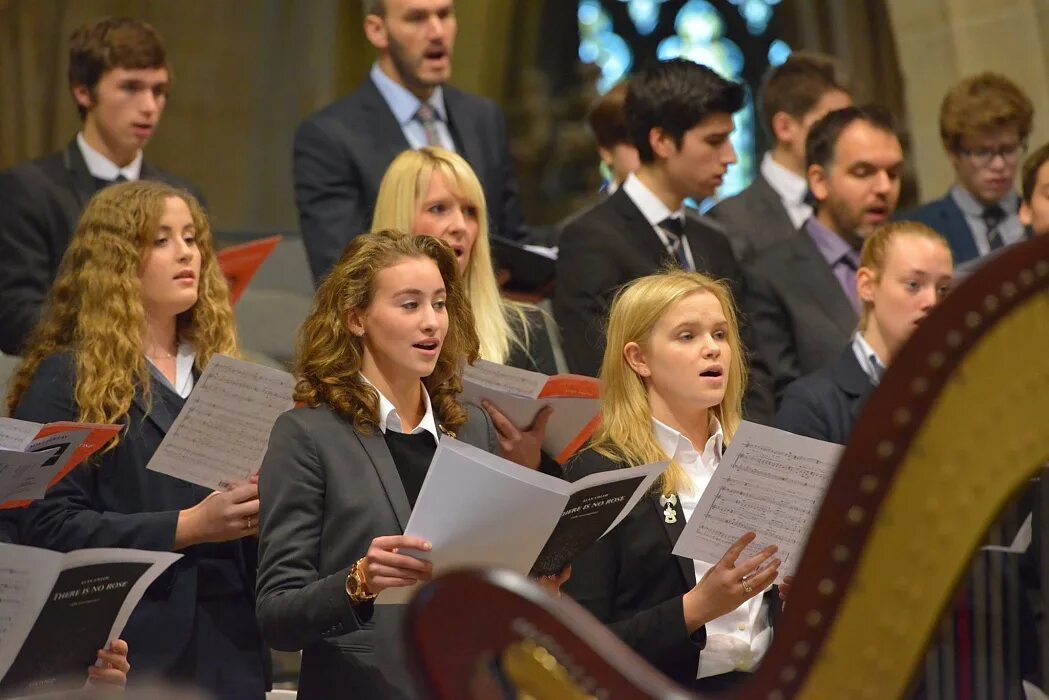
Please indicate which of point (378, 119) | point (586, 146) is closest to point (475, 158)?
point (378, 119)

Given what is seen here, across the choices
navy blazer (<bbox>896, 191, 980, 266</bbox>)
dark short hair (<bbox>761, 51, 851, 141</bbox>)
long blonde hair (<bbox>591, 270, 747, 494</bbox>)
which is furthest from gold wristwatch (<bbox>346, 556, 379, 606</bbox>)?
dark short hair (<bbox>761, 51, 851, 141</bbox>)

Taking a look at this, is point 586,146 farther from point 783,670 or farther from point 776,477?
point 783,670

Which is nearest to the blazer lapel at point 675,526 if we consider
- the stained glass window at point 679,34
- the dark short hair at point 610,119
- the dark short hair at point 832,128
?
the dark short hair at point 832,128

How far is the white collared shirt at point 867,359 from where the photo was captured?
4156 mm

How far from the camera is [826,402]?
4.09 metres

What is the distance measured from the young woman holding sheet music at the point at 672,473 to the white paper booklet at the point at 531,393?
0.25ft

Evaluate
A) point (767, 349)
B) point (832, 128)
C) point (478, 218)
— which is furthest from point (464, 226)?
point (832, 128)

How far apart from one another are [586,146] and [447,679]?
8.41 m

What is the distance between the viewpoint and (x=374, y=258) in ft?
11.1

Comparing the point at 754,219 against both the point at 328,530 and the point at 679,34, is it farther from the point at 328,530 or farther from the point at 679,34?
the point at 679,34

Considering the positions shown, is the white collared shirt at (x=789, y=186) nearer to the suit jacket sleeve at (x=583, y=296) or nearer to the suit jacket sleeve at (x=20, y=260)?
the suit jacket sleeve at (x=583, y=296)

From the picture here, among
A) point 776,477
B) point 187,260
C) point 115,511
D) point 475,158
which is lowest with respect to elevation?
point 115,511

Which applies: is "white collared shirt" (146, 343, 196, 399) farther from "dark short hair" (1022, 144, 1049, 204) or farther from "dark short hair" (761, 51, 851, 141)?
"dark short hair" (761, 51, 851, 141)

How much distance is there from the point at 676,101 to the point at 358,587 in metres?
2.52
